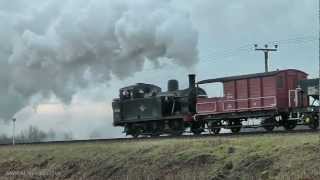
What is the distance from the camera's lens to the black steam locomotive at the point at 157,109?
107 ft

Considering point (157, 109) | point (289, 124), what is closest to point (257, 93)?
point (289, 124)

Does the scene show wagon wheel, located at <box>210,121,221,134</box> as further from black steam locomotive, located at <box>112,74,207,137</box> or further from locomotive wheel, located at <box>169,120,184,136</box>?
locomotive wheel, located at <box>169,120,184,136</box>

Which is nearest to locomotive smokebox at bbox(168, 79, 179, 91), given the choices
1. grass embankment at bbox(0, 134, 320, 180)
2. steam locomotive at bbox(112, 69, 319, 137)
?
steam locomotive at bbox(112, 69, 319, 137)

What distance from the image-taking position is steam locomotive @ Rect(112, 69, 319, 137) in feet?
91.4

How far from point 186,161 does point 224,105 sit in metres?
12.9

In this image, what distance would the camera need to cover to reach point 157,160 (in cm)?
1875

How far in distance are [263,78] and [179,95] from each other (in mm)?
6166

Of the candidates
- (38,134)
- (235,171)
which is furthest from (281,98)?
(38,134)

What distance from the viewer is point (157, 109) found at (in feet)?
111

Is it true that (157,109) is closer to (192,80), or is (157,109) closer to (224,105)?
(192,80)

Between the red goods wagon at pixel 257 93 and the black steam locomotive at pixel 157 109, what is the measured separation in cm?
166

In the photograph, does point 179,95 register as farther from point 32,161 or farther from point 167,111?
point 32,161

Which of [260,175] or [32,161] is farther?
[32,161]

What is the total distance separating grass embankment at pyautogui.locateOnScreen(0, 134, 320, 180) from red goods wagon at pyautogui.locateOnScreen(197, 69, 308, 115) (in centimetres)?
865
